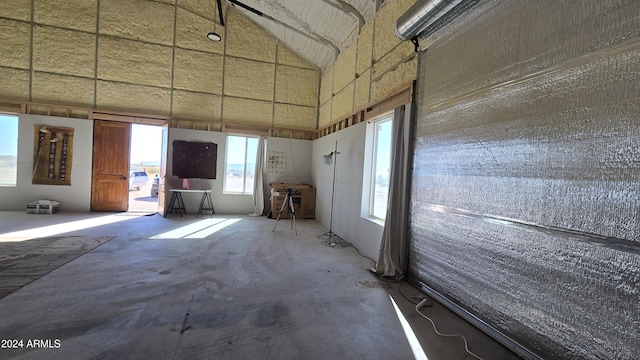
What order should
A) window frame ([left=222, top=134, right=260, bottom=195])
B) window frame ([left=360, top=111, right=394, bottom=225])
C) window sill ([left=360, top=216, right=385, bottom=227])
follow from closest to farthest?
window sill ([left=360, top=216, right=385, bottom=227]), window frame ([left=360, top=111, right=394, bottom=225]), window frame ([left=222, top=134, right=260, bottom=195])

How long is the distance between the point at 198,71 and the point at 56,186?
4.61m

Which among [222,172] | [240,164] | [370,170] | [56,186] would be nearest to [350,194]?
[370,170]

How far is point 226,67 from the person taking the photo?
7.66 metres

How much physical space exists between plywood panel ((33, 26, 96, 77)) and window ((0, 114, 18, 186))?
4.99ft

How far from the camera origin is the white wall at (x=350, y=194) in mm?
4477

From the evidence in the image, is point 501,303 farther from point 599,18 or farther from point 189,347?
point 189,347

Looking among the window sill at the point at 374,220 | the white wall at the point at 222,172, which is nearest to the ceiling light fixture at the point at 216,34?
the white wall at the point at 222,172

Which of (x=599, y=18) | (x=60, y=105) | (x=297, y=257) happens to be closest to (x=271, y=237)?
(x=297, y=257)

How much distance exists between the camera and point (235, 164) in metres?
7.94

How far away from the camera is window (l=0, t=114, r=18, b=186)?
21.8 feet

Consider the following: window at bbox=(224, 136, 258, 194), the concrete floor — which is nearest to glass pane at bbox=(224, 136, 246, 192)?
window at bbox=(224, 136, 258, 194)

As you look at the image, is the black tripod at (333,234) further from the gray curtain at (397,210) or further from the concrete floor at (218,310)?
the gray curtain at (397,210)

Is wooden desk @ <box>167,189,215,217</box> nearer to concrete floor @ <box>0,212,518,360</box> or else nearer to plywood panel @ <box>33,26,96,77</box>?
concrete floor @ <box>0,212,518,360</box>

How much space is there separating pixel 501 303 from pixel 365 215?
266cm
